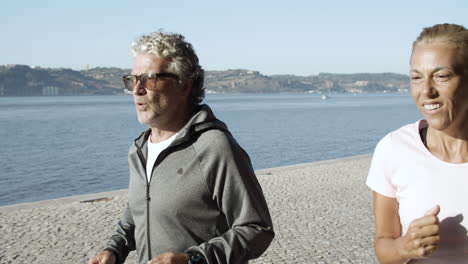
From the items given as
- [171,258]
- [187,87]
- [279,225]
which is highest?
[187,87]

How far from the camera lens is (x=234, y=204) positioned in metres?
2.28

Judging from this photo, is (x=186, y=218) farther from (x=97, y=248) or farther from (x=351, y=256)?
(x=97, y=248)

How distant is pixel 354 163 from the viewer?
1467 cm

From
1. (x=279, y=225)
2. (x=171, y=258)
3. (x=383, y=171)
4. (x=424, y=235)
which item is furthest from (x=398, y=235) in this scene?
(x=279, y=225)

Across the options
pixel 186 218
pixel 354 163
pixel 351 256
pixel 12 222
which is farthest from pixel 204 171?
pixel 354 163

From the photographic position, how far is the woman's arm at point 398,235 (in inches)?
68.4

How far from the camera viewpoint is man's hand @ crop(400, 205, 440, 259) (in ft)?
5.65

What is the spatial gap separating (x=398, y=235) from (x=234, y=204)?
2.01ft

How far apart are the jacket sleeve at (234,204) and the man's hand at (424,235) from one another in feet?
2.12

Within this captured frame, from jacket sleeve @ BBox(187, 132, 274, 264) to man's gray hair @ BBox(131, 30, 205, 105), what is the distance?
0.40 meters

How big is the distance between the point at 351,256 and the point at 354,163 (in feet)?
28.6

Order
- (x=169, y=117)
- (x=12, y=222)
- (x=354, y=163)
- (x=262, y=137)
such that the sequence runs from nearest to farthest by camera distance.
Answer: (x=169, y=117) < (x=12, y=222) < (x=354, y=163) < (x=262, y=137)

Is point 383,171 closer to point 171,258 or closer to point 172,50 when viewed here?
point 171,258

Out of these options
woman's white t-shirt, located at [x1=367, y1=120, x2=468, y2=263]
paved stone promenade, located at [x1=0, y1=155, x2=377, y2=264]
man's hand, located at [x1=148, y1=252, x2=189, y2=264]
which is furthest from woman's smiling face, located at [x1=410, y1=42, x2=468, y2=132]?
paved stone promenade, located at [x1=0, y1=155, x2=377, y2=264]
